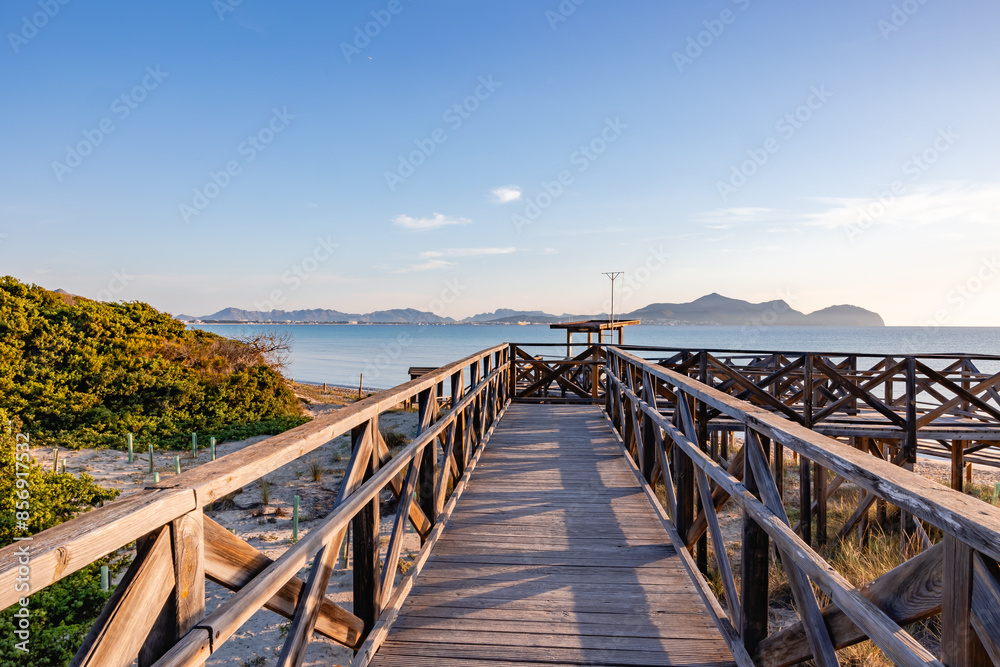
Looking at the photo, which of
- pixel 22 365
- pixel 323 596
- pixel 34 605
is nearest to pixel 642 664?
pixel 323 596

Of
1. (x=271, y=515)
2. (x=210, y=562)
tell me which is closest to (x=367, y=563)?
(x=210, y=562)

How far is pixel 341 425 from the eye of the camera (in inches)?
82.4

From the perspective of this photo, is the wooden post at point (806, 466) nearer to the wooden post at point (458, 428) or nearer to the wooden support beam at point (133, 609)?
the wooden post at point (458, 428)

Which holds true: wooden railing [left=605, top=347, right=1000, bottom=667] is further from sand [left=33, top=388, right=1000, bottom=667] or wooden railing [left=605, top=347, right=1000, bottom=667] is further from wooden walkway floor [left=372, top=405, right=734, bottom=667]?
sand [left=33, top=388, right=1000, bottom=667]

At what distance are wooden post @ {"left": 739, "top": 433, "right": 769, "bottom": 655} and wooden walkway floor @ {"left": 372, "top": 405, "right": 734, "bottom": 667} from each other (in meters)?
0.21

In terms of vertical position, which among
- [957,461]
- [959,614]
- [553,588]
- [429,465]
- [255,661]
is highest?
[959,614]

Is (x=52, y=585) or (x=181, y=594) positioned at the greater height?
(x=181, y=594)

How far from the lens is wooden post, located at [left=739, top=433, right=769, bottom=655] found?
2.27m

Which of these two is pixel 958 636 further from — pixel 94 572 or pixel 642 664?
pixel 94 572

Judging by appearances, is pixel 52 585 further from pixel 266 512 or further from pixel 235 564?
pixel 235 564

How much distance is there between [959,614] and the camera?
1.15 m

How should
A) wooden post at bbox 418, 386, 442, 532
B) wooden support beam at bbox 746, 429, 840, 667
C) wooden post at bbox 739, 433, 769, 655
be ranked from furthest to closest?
wooden post at bbox 418, 386, 442, 532 → wooden post at bbox 739, 433, 769, 655 → wooden support beam at bbox 746, 429, 840, 667

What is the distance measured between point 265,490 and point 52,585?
424 centimetres

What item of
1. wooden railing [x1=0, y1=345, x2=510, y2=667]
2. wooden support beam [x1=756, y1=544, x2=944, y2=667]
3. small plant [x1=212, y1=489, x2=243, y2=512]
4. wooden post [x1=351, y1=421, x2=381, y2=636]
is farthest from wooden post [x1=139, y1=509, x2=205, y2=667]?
small plant [x1=212, y1=489, x2=243, y2=512]
